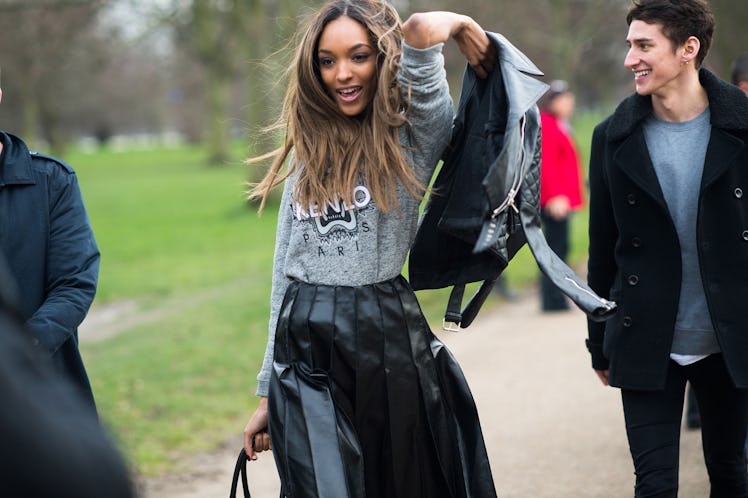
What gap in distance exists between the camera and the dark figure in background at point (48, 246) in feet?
10.6

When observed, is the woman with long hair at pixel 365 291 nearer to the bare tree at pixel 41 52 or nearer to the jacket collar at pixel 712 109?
the jacket collar at pixel 712 109

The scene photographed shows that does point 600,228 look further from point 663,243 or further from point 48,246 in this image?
point 48,246

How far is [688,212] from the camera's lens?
11.4 ft

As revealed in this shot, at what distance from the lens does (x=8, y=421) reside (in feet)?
3.82

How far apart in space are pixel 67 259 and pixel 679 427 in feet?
7.03

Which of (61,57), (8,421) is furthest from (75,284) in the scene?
(61,57)

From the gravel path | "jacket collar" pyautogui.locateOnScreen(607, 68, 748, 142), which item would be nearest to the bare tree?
the gravel path

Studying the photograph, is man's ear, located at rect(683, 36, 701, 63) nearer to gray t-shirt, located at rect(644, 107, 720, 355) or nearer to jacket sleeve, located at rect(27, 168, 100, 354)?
gray t-shirt, located at rect(644, 107, 720, 355)

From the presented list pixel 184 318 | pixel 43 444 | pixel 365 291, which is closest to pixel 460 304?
pixel 365 291

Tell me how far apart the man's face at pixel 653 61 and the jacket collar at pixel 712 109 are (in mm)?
91

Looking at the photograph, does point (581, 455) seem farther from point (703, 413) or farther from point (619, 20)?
point (619, 20)

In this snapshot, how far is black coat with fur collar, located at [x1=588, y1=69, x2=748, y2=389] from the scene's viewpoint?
342cm

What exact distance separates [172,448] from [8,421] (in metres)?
5.15

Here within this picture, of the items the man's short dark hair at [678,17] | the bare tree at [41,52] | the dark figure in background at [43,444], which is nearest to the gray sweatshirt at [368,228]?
the man's short dark hair at [678,17]
